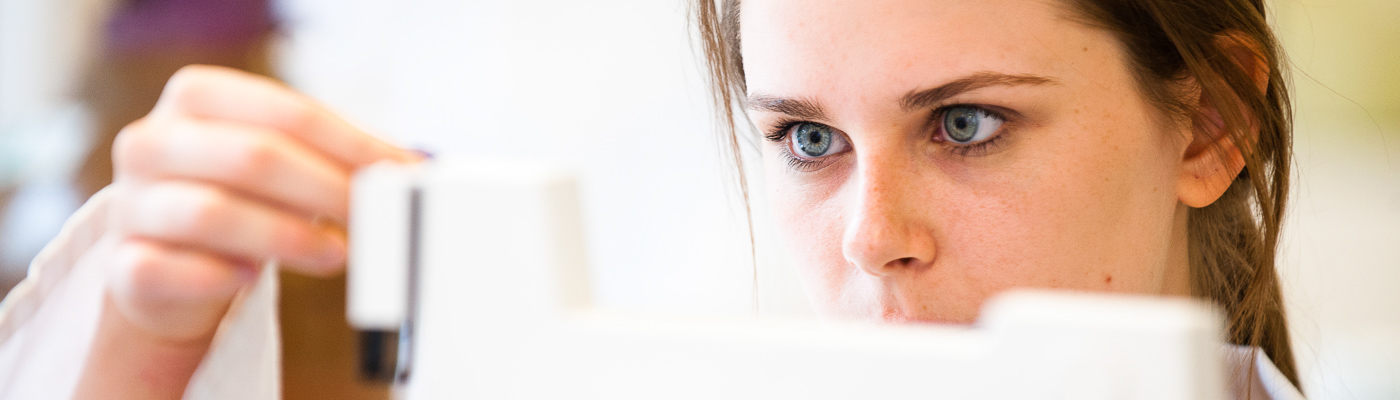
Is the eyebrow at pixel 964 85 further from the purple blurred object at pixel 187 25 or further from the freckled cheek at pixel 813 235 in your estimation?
the purple blurred object at pixel 187 25

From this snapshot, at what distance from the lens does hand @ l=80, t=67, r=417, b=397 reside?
1.07 ft

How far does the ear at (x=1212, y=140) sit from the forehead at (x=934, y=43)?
0.35 ft

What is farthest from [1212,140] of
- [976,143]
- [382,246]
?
[382,246]

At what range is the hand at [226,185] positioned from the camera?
325 mm

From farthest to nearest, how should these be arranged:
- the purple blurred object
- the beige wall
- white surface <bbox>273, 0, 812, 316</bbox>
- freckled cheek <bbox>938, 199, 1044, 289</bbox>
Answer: the purple blurred object → white surface <bbox>273, 0, 812, 316</bbox> → the beige wall → freckled cheek <bbox>938, 199, 1044, 289</bbox>

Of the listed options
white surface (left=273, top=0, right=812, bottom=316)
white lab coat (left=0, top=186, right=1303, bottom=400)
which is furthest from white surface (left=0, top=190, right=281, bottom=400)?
white surface (left=273, top=0, right=812, bottom=316)

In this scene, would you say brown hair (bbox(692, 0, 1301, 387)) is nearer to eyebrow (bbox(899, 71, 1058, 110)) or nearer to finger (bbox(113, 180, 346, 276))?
eyebrow (bbox(899, 71, 1058, 110))

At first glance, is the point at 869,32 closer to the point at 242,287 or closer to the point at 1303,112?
the point at 242,287

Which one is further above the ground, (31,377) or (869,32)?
(869,32)

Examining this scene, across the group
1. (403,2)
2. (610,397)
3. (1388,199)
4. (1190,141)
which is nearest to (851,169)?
(1190,141)

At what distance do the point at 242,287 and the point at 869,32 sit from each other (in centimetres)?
35

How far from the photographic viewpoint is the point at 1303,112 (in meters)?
1.12

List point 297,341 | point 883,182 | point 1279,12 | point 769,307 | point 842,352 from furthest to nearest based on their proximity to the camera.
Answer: point 297,341 < point 769,307 < point 1279,12 < point 883,182 < point 842,352

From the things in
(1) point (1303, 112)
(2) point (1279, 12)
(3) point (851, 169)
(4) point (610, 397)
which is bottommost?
(4) point (610, 397)
